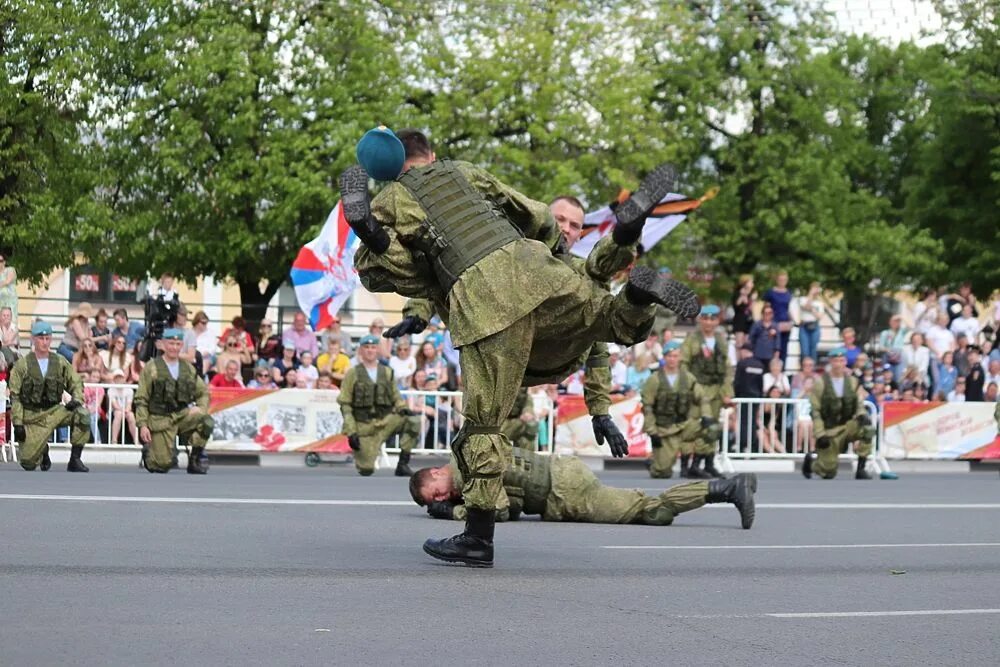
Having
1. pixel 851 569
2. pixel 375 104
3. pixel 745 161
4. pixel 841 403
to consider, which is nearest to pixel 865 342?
pixel 745 161

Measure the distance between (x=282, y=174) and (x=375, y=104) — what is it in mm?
2746

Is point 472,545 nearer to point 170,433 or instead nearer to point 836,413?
point 170,433

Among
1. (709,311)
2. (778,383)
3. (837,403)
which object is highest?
(709,311)

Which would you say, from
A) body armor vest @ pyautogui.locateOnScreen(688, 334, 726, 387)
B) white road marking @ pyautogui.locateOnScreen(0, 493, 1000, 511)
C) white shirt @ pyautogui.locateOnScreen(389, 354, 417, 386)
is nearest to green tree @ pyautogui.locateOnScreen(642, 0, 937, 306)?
white shirt @ pyautogui.locateOnScreen(389, 354, 417, 386)

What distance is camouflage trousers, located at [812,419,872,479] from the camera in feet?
68.8

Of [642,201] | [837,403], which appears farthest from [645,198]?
[837,403]

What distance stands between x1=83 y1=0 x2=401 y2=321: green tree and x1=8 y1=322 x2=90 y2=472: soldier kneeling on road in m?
12.5

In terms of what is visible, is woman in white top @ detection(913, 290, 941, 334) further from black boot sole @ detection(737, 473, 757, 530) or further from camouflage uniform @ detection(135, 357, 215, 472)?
black boot sole @ detection(737, 473, 757, 530)

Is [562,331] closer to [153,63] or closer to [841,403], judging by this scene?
[841,403]

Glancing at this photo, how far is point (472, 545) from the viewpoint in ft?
26.5

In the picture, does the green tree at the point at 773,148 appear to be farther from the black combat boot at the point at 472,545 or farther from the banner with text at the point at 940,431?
the black combat boot at the point at 472,545

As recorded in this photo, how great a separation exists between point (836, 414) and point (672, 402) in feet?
7.68

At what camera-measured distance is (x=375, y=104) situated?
3297 cm

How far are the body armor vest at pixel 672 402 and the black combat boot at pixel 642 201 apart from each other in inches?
510
